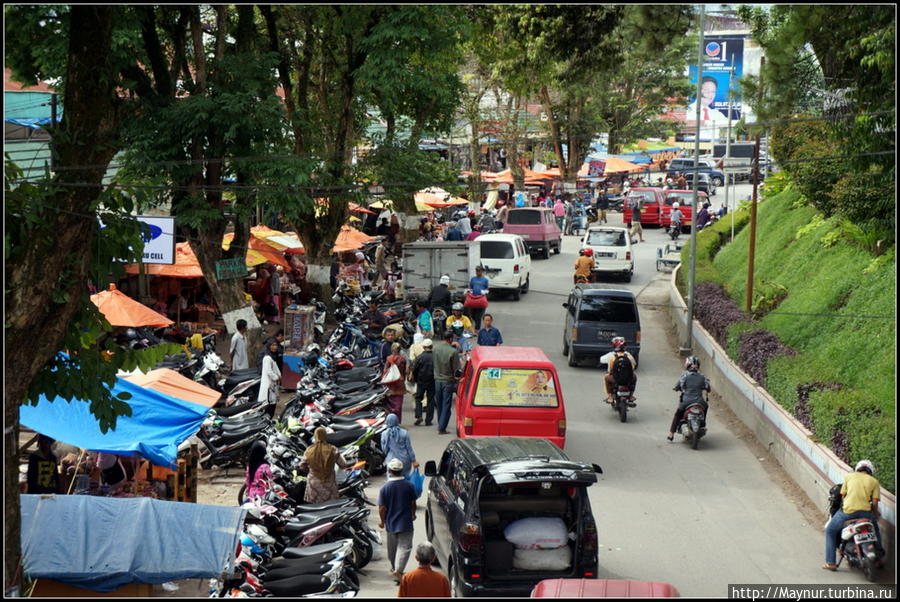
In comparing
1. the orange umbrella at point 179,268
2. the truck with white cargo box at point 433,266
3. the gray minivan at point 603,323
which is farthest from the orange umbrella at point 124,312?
the truck with white cargo box at point 433,266

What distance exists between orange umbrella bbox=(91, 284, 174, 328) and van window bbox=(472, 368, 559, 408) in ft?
22.6

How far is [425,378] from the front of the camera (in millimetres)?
17859

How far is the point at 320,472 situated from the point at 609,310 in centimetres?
1164

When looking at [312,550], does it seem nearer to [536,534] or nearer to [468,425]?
[536,534]

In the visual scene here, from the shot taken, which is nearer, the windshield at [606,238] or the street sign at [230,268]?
the street sign at [230,268]

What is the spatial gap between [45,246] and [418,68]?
15.0 metres

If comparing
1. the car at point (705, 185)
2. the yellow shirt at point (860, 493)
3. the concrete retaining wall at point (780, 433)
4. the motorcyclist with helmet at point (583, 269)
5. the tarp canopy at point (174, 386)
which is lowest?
the concrete retaining wall at point (780, 433)

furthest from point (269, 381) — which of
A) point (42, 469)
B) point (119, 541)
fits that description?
point (119, 541)

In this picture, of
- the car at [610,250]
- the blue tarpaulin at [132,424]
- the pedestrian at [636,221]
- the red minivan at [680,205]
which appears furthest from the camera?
the red minivan at [680,205]

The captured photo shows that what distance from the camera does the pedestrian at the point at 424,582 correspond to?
336 inches

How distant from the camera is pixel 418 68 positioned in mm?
22578

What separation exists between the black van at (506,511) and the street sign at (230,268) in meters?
10.5

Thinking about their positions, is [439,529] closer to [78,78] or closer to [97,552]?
[97,552]

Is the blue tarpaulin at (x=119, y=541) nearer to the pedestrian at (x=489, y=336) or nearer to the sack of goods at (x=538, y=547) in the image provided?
the sack of goods at (x=538, y=547)
